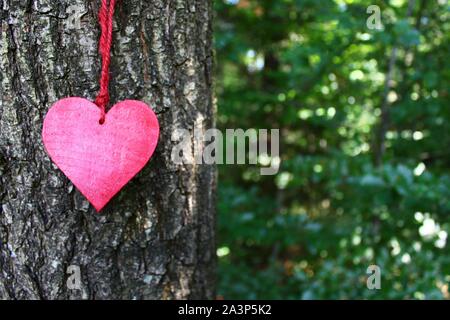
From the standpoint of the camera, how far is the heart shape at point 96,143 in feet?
3.60

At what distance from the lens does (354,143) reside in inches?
96.0

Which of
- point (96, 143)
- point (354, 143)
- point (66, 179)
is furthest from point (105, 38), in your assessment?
point (354, 143)

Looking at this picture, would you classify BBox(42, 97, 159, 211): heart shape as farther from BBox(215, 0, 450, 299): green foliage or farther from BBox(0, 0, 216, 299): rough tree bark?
BBox(215, 0, 450, 299): green foliage

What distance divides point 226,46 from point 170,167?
1376 millimetres

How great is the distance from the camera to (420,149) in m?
2.28

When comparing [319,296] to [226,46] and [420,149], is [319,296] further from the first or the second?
Result: [226,46]

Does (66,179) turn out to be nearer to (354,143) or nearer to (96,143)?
(96,143)

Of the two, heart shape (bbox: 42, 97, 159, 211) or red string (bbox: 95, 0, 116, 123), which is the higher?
red string (bbox: 95, 0, 116, 123)

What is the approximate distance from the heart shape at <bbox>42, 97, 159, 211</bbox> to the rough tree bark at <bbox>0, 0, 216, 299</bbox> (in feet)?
0.15

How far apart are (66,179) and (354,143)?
1.65 metres

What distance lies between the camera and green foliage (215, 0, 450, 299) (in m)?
1.81

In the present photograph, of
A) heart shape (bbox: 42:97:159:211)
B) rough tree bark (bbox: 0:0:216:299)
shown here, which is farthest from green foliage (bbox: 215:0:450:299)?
heart shape (bbox: 42:97:159:211)

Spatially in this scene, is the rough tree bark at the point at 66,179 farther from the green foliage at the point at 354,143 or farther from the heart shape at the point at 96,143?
the green foliage at the point at 354,143

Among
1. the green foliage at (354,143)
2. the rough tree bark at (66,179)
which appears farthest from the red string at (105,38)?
the green foliage at (354,143)
